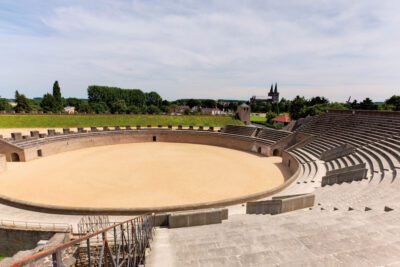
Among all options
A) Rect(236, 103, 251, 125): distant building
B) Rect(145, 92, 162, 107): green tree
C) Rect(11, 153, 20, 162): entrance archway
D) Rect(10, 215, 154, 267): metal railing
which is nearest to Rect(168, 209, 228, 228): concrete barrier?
Rect(10, 215, 154, 267): metal railing

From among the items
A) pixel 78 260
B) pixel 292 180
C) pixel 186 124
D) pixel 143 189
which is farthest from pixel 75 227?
pixel 186 124

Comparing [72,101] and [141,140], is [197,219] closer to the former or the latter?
[141,140]

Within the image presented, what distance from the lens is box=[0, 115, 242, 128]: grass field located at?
1679 inches

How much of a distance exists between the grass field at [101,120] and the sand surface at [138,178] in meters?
19.5

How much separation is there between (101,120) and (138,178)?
33.7 meters

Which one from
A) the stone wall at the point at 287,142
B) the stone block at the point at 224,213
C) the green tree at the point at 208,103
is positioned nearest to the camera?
the stone block at the point at 224,213

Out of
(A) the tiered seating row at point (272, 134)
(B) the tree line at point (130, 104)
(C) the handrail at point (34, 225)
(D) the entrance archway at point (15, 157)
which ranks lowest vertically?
(C) the handrail at point (34, 225)

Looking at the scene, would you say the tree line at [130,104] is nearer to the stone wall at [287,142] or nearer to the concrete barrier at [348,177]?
the stone wall at [287,142]

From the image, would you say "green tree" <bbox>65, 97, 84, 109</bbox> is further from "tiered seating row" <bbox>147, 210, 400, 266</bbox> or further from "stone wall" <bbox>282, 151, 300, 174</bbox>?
"tiered seating row" <bbox>147, 210, 400, 266</bbox>

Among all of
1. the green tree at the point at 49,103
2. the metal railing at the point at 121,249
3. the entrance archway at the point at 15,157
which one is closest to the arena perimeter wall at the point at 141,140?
the entrance archway at the point at 15,157

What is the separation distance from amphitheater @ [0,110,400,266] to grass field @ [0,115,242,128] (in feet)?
42.6

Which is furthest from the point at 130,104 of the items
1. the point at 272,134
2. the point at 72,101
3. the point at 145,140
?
the point at 272,134

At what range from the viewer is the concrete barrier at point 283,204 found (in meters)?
10.8

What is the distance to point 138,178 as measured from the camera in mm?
19844
